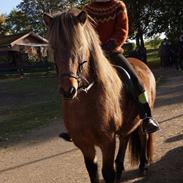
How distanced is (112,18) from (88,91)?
1.31 meters

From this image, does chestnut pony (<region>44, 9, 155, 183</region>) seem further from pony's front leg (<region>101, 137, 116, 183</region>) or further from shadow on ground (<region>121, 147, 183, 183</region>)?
shadow on ground (<region>121, 147, 183, 183</region>)

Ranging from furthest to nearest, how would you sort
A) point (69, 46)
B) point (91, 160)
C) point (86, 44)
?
point (91, 160), point (86, 44), point (69, 46)

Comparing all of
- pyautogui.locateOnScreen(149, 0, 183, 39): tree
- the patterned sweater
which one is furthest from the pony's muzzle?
pyautogui.locateOnScreen(149, 0, 183, 39): tree

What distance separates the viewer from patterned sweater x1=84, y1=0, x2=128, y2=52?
5.99m

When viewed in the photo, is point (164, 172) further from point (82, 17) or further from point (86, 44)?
point (82, 17)

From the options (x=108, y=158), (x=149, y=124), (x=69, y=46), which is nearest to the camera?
(x=69, y=46)

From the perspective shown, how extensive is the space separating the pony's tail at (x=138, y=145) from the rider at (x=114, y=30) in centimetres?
101

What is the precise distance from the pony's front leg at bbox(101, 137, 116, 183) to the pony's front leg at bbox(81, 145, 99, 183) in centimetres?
16

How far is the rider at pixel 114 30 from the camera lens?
5.98m

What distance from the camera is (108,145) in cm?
535

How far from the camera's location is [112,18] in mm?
6008

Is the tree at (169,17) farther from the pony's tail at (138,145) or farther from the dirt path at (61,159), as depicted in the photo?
the pony's tail at (138,145)

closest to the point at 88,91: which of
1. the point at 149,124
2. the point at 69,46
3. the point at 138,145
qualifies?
the point at 69,46

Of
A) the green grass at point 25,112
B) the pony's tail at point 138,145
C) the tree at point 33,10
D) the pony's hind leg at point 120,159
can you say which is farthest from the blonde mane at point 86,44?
the tree at point 33,10
